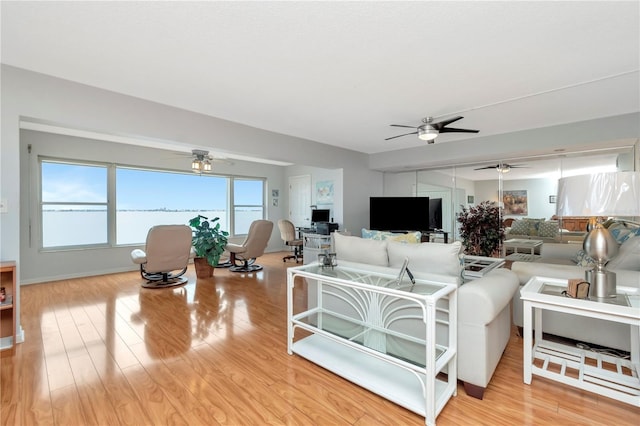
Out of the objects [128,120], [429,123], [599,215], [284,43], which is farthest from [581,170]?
[128,120]

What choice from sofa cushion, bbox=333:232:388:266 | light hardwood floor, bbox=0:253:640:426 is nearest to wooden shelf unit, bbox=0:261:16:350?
light hardwood floor, bbox=0:253:640:426

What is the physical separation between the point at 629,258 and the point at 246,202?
6.96 m

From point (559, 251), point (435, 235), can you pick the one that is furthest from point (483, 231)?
point (435, 235)

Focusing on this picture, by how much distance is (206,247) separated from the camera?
16.3 ft

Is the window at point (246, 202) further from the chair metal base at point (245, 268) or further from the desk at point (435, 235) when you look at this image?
the desk at point (435, 235)

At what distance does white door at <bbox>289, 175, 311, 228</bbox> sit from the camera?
7.63 meters

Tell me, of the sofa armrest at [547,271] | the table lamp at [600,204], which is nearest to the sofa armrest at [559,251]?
the sofa armrest at [547,271]

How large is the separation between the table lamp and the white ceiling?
1.04 meters

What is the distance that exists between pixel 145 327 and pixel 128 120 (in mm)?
2194

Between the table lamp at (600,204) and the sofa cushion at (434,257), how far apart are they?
0.70 m

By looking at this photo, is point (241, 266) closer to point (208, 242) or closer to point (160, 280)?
point (208, 242)

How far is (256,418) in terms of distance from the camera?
161 cm

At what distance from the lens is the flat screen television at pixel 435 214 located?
226 inches

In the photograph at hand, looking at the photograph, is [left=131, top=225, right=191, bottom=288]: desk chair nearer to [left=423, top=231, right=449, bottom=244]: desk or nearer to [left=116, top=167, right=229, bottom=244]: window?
[left=116, top=167, right=229, bottom=244]: window
